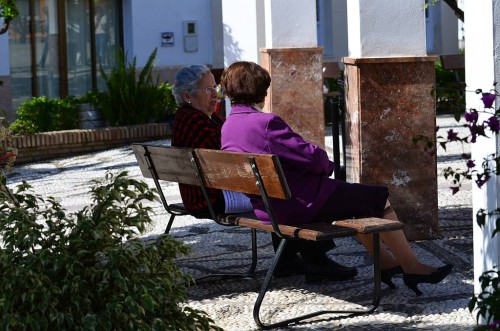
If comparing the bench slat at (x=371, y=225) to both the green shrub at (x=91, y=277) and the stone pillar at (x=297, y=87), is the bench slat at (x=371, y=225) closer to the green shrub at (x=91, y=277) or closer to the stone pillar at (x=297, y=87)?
the green shrub at (x=91, y=277)

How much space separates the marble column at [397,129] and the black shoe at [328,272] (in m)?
1.24

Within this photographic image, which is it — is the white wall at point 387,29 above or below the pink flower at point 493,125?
above

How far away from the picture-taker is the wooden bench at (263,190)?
567 cm

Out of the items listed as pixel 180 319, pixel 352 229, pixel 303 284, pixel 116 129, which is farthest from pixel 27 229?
pixel 116 129

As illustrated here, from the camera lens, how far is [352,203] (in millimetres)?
6102

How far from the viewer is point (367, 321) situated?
5.69 m

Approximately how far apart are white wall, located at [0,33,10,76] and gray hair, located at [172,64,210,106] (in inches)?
557

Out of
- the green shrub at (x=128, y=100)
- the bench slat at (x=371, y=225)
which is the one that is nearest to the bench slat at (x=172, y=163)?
the bench slat at (x=371, y=225)

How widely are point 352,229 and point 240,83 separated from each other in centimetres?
105

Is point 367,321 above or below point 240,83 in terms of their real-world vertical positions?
below

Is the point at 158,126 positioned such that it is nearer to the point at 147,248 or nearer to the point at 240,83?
the point at 240,83

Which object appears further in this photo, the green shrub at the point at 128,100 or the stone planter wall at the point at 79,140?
the green shrub at the point at 128,100

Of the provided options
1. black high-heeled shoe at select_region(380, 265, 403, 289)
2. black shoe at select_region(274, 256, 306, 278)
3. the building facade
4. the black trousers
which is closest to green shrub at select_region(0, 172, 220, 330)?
black high-heeled shoe at select_region(380, 265, 403, 289)

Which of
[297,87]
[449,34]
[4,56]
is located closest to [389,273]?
[297,87]
